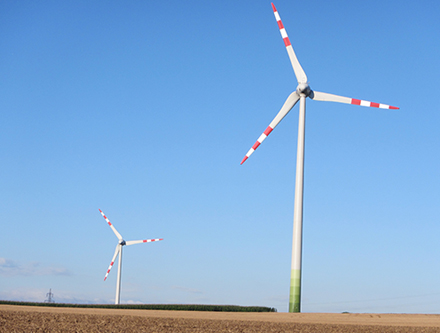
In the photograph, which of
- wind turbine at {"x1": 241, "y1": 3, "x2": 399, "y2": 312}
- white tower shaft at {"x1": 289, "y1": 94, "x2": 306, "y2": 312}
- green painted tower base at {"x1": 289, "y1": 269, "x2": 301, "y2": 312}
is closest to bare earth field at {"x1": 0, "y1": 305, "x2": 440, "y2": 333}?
green painted tower base at {"x1": 289, "y1": 269, "x2": 301, "y2": 312}

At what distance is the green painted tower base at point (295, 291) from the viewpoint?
43219mm

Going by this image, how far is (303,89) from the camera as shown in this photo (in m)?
51.3

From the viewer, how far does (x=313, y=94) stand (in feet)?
174

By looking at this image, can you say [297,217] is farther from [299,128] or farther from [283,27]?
[283,27]

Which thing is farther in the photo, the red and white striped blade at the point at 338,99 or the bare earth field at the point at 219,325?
the red and white striped blade at the point at 338,99

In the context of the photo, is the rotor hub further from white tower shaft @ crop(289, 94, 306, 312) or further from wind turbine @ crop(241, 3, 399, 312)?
white tower shaft @ crop(289, 94, 306, 312)

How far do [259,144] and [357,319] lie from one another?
18.9 m

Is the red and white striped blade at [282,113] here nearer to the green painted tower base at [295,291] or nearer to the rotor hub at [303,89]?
the rotor hub at [303,89]

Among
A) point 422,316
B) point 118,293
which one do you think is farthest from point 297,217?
point 118,293

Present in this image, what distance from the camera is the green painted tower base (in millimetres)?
43219

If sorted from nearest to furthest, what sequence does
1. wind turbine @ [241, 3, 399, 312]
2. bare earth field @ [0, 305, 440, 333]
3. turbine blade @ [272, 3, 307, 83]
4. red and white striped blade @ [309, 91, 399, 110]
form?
1. bare earth field @ [0, 305, 440, 333]
2. wind turbine @ [241, 3, 399, 312]
3. red and white striped blade @ [309, 91, 399, 110]
4. turbine blade @ [272, 3, 307, 83]

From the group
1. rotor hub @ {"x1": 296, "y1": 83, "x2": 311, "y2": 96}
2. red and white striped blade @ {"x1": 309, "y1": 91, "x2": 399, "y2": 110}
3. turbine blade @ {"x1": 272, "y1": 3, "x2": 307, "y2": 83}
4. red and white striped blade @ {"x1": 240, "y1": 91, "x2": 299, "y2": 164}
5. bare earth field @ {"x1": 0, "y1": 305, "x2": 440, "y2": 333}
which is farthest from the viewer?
turbine blade @ {"x1": 272, "y1": 3, "x2": 307, "y2": 83}

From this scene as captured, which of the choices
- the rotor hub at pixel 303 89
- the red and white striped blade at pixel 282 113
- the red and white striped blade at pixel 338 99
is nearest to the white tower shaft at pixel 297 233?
the red and white striped blade at pixel 282 113

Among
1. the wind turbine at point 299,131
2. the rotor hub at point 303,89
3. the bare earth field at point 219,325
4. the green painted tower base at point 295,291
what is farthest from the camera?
the rotor hub at point 303,89
